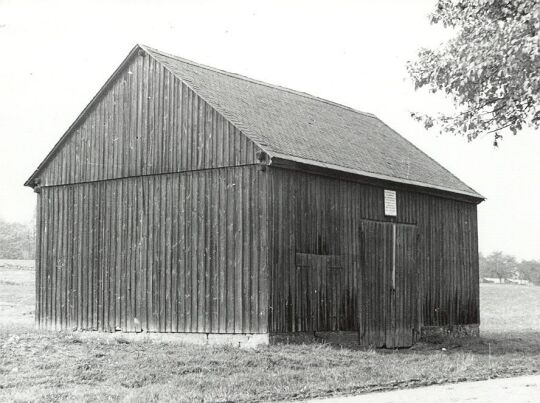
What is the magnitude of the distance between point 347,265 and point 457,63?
26.4ft

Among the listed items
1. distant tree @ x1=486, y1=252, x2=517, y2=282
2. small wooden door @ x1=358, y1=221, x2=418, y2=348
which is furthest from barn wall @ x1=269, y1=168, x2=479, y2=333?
distant tree @ x1=486, y1=252, x2=517, y2=282

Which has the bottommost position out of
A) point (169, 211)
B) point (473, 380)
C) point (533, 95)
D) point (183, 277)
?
point (473, 380)

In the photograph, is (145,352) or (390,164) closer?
(145,352)

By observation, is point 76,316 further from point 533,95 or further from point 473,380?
point 533,95

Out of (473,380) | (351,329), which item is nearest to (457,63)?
(473,380)

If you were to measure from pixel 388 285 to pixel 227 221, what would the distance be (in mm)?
6033

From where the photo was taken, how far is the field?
14883 millimetres

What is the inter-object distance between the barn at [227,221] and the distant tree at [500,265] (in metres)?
112

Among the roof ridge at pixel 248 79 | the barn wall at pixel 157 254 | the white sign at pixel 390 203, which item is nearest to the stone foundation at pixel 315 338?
the barn wall at pixel 157 254

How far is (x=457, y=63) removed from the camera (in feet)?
56.4

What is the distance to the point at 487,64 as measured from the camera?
16172 millimetres

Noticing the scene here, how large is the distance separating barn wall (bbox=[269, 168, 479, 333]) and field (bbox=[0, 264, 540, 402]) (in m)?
1.60

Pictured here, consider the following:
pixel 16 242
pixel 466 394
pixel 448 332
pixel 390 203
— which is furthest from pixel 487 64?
pixel 16 242

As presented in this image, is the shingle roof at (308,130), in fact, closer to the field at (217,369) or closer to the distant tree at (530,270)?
the field at (217,369)
